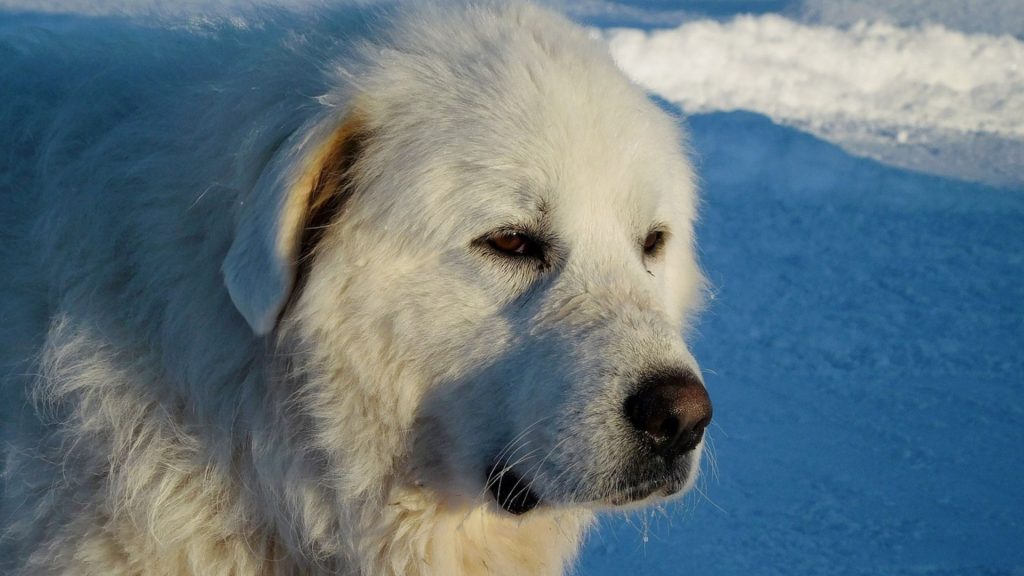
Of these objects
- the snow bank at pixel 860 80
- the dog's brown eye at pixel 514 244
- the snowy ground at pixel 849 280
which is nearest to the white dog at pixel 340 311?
the dog's brown eye at pixel 514 244

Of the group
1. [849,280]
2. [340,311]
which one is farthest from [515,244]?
[849,280]

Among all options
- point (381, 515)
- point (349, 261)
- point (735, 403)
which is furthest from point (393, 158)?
point (735, 403)

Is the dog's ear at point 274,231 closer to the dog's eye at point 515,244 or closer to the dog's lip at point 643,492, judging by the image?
the dog's eye at point 515,244

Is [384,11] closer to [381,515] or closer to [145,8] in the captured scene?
[145,8]

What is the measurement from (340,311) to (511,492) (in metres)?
0.60

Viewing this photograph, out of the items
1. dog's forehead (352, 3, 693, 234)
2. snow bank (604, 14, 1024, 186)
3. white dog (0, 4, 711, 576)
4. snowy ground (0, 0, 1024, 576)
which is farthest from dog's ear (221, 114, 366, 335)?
snow bank (604, 14, 1024, 186)

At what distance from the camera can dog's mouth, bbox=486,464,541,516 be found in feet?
7.84

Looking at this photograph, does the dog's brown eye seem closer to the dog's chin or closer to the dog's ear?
the dog's ear

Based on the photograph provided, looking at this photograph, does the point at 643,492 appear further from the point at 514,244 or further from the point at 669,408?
the point at 514,244

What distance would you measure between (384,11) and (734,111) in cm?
660

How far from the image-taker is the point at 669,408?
2.18 m

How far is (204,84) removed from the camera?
2574 millimetres

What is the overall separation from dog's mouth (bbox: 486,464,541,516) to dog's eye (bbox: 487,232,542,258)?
507 millimetres

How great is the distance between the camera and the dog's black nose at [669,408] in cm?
218
